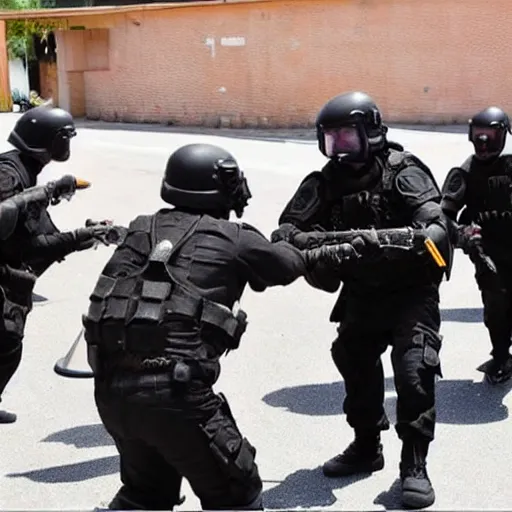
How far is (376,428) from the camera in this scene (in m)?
4.62

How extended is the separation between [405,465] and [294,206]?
118 centimetres

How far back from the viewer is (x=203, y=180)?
337 centimetres

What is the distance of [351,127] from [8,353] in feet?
6.64

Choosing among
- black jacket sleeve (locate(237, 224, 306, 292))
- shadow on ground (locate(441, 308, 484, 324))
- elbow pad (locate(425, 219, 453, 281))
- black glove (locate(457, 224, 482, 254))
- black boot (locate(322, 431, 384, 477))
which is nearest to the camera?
black jacket sleeve (locate(237, 224, 306, 292))

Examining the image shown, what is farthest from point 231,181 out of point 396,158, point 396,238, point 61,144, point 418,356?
point 61,144

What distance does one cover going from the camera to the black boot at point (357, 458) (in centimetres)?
467

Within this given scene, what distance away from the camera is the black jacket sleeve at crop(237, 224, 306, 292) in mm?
3316

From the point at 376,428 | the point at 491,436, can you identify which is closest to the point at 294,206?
the point at 376,428

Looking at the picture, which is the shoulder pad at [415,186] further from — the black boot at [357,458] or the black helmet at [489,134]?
the black helmet at [489,134]

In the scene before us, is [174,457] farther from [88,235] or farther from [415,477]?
[88,235]

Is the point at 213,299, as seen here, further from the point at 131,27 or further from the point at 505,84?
the point at 131,27

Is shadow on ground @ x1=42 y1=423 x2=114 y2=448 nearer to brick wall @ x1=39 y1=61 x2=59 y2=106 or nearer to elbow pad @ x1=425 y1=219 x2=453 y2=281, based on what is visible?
elbow pad @ x1=425 y1=219 x2=453 y2=281

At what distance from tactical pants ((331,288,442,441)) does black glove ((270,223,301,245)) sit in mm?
491

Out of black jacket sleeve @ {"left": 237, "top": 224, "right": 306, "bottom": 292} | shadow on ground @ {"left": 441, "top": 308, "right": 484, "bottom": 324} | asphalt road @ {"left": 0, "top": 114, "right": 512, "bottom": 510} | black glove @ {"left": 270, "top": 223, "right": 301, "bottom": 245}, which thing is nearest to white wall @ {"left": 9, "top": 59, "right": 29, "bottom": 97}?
asphalt road @ {"left": 0, "top": 114, "right": 512, "bottom": 510}
